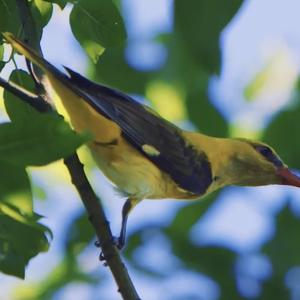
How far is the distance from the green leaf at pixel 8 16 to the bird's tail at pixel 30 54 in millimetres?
34

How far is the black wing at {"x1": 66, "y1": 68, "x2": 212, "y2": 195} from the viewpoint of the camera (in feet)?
10.3

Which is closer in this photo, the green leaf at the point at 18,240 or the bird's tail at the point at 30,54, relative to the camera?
the green leaf at the point at 18,240

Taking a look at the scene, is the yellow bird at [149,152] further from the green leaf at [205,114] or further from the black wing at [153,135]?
the green leaf at [205,114]

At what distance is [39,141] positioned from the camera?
1.16 m

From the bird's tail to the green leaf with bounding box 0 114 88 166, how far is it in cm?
88

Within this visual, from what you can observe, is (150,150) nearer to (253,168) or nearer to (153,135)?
(153,135)

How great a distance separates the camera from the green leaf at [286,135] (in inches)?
141

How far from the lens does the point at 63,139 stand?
3.87 feet

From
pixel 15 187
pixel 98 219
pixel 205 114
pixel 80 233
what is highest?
pixel 15 187

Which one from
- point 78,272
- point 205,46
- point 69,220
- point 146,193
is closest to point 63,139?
point 205,46

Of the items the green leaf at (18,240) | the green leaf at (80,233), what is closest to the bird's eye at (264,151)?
the green leaf at (80,233)

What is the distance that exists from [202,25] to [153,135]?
2.71 meters

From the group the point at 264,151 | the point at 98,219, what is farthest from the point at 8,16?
the point at 264,151

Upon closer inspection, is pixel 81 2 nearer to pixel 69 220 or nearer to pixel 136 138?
pixel 136 138
